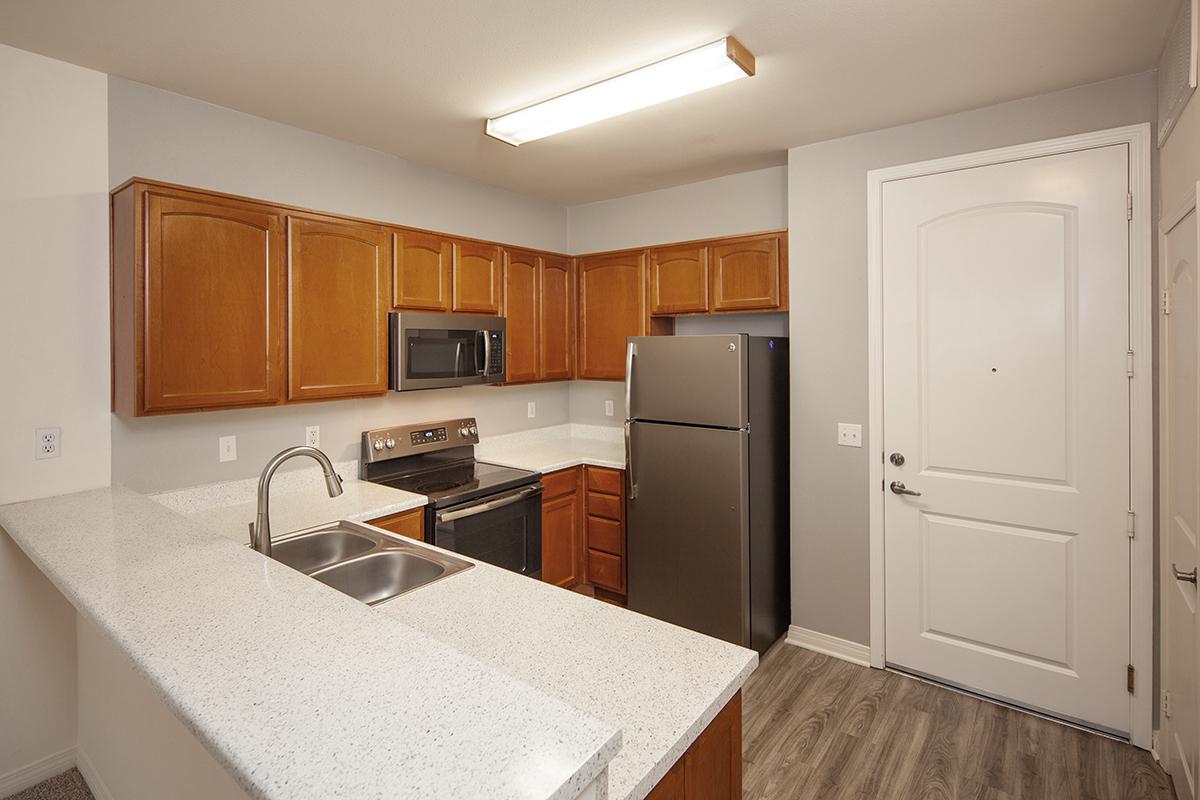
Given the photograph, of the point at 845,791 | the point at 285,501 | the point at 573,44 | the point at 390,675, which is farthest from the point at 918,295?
the point at 285,501

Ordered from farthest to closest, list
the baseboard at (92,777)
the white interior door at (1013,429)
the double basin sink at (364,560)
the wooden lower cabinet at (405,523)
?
the wooden lower cabinet at (405,523), the white interior door at (1013,429), the baseboard at (92,777), the double basin sink at (364,560)

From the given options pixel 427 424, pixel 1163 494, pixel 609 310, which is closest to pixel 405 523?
pixel 427 424

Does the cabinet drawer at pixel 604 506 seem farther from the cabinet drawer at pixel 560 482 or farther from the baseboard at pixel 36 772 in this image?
the baseboard at pixel 36 772

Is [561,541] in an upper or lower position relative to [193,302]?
lower

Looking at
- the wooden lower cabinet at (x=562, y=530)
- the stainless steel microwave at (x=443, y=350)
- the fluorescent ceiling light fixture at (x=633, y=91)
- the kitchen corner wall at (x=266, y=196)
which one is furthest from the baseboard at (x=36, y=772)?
the fluorescent ceiling light fixture at (x=633, y=91)

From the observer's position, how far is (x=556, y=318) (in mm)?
3979

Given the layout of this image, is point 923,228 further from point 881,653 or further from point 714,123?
point 881,653

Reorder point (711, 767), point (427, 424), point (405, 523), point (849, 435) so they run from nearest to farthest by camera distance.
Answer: point (711, 767)
point (405, 523)
point (849, 435)
point (427, 424)

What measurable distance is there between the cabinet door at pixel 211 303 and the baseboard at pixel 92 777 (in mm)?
1286

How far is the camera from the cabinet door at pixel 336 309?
258 cm

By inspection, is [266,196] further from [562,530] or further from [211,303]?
[562,530]

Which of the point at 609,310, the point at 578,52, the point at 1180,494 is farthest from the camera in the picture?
the point at 609,310

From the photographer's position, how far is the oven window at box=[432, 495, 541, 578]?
285 centimetres

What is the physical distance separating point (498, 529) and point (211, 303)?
159 centimetres
